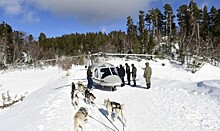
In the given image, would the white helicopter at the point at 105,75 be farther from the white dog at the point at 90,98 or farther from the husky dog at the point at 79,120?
the husky dog at the point at 79,120

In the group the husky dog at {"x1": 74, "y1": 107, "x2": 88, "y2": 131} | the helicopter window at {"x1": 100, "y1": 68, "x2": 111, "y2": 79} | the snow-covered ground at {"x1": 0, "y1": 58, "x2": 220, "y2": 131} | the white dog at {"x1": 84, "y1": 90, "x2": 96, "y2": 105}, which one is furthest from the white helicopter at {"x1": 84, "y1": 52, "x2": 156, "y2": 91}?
the husky dog at {"x1": 74, "y1": 107, "x2": 88, "y2": 131}

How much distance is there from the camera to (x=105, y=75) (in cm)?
1822

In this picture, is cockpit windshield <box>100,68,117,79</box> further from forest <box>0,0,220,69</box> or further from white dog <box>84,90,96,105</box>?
forest <box>0,0,220,69</box>

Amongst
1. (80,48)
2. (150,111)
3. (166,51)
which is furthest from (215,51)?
(80,48)

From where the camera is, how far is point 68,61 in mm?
42281

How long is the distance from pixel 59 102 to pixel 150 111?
5.04 m

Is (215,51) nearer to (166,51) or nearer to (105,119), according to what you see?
(166,51)

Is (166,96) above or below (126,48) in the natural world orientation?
below

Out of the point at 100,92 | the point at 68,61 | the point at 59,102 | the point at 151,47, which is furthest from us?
the point at 151,47

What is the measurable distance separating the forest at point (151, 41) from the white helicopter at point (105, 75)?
88.0 ft

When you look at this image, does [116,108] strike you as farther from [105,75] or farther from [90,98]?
[105,75]

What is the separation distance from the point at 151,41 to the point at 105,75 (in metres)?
38.9

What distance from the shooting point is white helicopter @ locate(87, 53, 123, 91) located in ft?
57.3

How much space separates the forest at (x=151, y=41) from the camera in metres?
51.0
